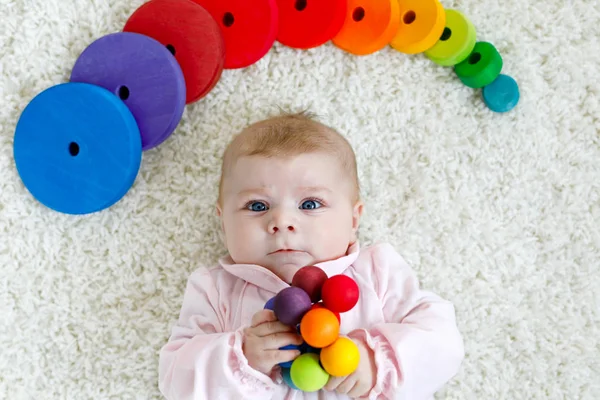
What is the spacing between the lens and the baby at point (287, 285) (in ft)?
3.34

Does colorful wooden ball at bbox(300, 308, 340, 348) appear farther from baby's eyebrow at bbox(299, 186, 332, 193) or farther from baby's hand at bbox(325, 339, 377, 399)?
baby's eyebrow at bbox(299, 186, 332, 193)

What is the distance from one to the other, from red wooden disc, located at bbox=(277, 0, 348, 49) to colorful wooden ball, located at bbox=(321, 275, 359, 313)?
1.96 ft

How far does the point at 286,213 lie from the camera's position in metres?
1.09

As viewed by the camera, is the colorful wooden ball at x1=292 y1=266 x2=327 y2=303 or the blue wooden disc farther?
the blue wooden disc

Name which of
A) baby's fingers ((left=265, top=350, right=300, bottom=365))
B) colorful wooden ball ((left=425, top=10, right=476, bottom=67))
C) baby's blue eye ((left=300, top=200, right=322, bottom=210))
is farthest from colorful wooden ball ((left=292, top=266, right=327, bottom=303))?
colorful wooden ball ((left=425, top=10, right=476, bottom=67))

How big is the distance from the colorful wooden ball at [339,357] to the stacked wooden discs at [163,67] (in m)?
0.57

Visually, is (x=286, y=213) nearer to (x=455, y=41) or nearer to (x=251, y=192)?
(x=251, y=192)

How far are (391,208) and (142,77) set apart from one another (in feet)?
1.88

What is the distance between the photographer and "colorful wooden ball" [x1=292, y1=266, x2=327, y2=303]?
3.00ft

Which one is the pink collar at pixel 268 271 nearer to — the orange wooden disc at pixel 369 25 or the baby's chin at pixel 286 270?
the baby's chin at pixel 286 270

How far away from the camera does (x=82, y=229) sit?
1313 mm

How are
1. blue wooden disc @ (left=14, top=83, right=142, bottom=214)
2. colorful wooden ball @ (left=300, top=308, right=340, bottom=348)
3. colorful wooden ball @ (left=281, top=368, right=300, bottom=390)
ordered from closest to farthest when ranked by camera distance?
colorful wooden ball @ (left=300, top=308, right=340, bottom=348) < colorful wooden ball @ (left=281, top=368, right=300, bottom=390) < blue wooden disc @ (left=14, top=83, right=142, bottom=214)

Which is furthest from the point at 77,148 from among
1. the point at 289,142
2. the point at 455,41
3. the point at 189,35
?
the point at 455,41

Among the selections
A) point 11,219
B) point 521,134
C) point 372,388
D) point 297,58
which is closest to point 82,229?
point 11,219
